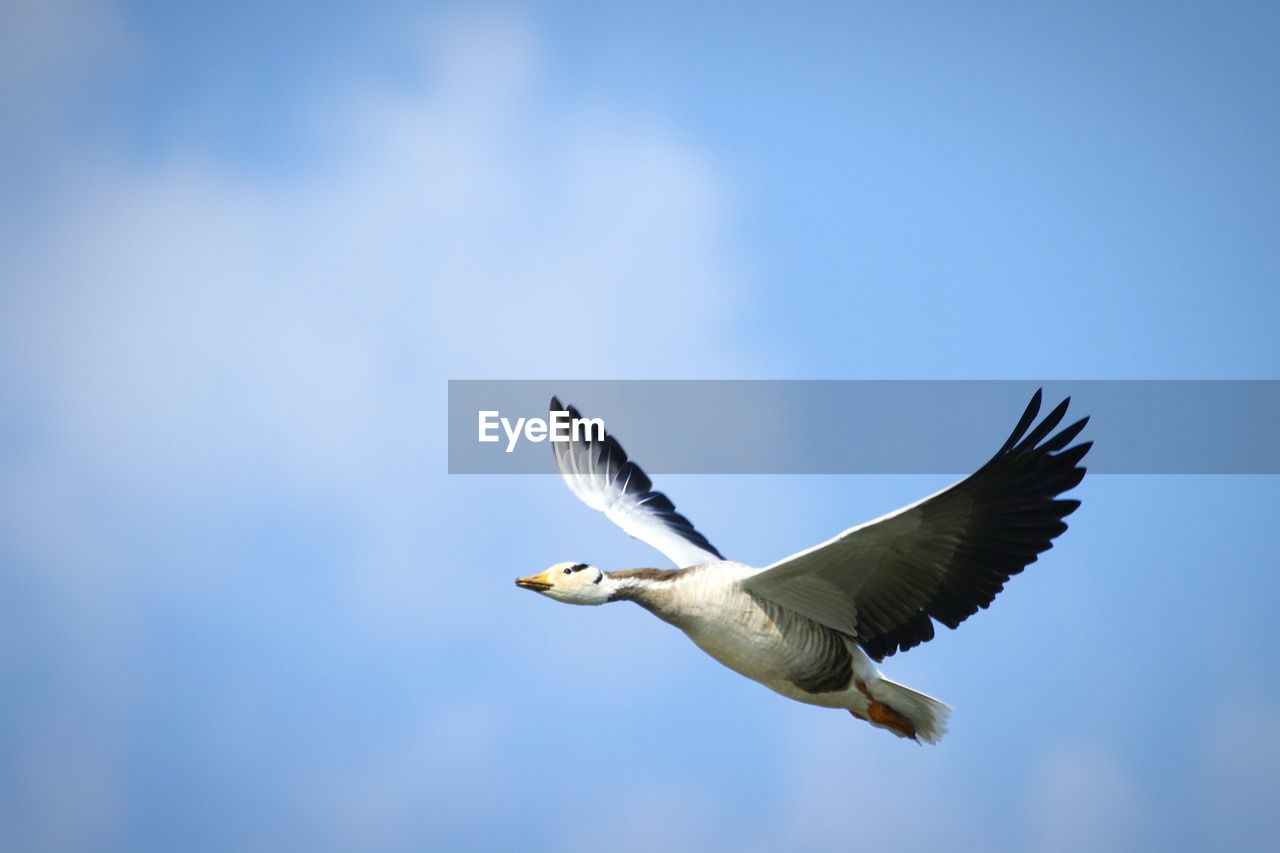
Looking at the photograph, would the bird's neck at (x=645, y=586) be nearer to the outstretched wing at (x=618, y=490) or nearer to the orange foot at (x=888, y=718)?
the orange foot at (x=888, y=718)

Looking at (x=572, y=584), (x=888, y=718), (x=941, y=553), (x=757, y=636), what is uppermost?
(x=941, y=553)

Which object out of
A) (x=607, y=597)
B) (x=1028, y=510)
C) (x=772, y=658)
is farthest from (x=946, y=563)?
(x=607, y=597)

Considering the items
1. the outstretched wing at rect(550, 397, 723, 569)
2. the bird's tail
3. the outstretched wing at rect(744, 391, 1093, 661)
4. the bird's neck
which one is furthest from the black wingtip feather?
the outstretched wing at rect(550, 397, 723, 569)

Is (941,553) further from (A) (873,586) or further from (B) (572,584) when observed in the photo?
(B) (572,584)

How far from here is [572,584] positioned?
1002cm

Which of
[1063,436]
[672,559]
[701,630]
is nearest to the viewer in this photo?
[1063,436]

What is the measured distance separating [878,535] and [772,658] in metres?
1.22

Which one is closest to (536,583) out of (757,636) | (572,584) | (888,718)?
(572,584)

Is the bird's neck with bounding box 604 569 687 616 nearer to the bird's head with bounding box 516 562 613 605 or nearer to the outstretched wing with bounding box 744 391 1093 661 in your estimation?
the bird's head with bounding box 516 562 613 605

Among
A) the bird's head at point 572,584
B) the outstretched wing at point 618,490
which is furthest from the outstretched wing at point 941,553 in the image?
the outstretched wing at point 618,490

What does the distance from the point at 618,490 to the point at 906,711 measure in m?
3.42

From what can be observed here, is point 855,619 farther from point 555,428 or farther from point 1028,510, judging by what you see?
point 555,428

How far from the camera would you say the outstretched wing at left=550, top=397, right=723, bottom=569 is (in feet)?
39.9

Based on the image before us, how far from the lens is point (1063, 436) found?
355 inches
